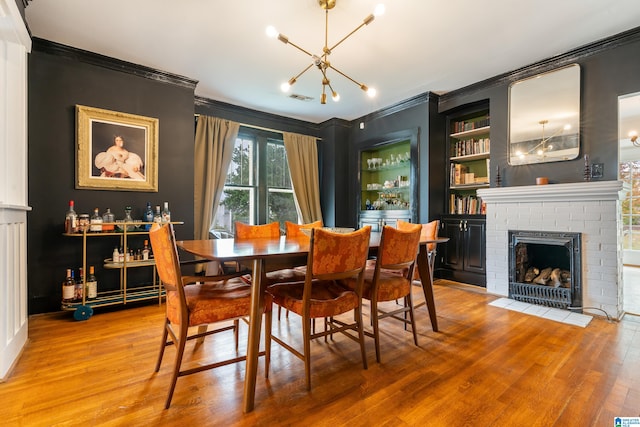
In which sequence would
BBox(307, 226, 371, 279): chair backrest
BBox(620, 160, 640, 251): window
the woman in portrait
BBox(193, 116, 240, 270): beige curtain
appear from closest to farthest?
BBox(307, 226, 371, 279): chair backrest
the woman in portrait
BBox(193, 116, 240, 270): beige curtain
BBox(620, 160, 640, 251): window

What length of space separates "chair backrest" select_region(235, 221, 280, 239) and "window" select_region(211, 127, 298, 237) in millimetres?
1717

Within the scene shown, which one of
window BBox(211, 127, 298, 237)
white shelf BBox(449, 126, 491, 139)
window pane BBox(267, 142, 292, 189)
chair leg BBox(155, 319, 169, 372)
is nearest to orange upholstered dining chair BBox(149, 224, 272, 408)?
chair leg BBox(155, 319, 169, 372)

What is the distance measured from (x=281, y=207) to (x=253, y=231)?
2.39 metres

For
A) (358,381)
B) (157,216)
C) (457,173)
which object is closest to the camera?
(358,381)

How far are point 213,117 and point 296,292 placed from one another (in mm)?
3397

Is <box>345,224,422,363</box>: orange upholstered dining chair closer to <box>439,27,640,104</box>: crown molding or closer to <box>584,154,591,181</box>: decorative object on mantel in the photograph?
<box>584,154,591,181</box>: decorative object on mantel

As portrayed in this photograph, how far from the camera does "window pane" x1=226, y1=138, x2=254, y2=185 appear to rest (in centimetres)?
471

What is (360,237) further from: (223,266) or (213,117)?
(213,117)

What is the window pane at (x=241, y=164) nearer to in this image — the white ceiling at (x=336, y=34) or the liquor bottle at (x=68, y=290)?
the white ceiling at (x=336, y=34)

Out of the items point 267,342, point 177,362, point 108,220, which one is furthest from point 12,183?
point 267,342

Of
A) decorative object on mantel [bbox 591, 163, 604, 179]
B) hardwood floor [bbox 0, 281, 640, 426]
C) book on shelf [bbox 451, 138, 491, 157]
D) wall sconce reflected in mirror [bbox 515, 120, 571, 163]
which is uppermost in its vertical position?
book on shelf [bbox 451, 138, 491, 157]

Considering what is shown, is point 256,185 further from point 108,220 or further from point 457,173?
point 457,173

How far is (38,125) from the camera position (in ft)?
9.62

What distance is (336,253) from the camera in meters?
1.74
